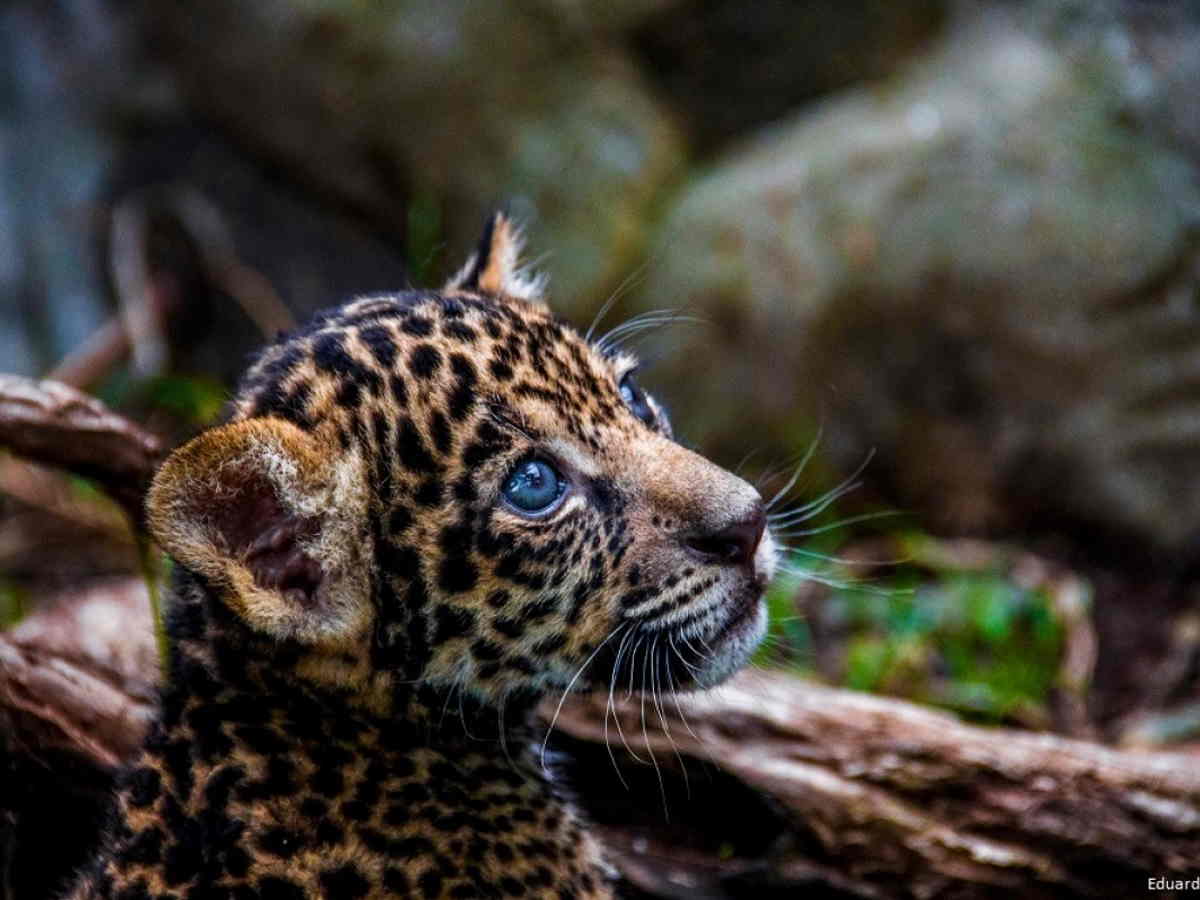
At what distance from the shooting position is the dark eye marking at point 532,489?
12.4 ft

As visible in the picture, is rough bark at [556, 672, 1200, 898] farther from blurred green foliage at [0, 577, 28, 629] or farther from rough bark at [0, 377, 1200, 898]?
blurred green foliage at [0, 577, 28, 629]

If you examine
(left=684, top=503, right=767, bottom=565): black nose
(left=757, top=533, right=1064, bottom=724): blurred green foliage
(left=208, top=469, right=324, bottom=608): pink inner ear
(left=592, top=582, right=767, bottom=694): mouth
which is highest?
(left=757, top=533, right=1064, bottom=724): blurred green foliage

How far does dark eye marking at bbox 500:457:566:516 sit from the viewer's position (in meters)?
3.78

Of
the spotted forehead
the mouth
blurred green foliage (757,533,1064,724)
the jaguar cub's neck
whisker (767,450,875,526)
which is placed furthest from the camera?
blurred green foliage (757,533,1064,724)

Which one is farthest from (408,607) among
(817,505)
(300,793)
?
(817,505)

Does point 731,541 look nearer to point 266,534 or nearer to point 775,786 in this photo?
point 266,534

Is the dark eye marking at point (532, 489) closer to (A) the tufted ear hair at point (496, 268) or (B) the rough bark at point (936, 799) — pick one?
(A) the tufted ear hair at point (496, 268)

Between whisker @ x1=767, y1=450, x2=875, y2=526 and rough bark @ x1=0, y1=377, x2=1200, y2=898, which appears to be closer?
whisker @ x1=767, y1=450, x2=875, y2=526

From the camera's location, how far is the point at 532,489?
3799mm

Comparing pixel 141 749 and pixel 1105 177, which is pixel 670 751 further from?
Result: pixel 1105 177

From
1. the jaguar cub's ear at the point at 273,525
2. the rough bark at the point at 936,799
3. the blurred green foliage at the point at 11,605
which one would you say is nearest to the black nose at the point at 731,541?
the jaguar cub's ear at the point at 273,525

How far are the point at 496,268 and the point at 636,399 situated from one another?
73cm

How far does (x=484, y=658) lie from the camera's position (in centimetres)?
375

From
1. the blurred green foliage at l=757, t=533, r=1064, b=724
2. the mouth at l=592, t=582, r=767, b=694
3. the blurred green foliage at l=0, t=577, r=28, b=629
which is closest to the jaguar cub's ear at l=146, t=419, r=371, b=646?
the mouth at l=592, t=582, r=767, b=694
